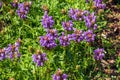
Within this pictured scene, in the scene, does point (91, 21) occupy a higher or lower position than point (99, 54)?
higher

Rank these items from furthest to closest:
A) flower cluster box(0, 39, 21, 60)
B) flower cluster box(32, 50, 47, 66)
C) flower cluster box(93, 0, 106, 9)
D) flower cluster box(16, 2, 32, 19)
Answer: flower cluster box(93, 0, 106, 9) < flower cluster box(16, 2, 32, 19) < flower cluster box(0, 39, 21, 60) < flower cluster box(32, 50, 47, 66)

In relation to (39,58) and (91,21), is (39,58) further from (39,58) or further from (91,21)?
(91,21)

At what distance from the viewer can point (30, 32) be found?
566 centimetres

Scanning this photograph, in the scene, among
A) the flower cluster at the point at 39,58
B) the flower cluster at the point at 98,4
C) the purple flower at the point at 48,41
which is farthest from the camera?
the flower cluster at the point at 98,4

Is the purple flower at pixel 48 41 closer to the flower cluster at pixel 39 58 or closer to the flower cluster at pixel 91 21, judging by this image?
the flower cluster at pixel 39 58

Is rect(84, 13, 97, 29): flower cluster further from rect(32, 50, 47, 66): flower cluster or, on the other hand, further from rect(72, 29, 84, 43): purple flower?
rect(32, 50, 47, 66): flower cluster

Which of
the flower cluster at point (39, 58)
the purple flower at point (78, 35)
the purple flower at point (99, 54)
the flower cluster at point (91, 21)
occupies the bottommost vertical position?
the purple flower at point (99, 54)

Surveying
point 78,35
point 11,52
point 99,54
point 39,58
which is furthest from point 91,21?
point 11,52

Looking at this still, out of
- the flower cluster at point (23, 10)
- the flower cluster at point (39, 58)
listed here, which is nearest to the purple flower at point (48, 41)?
the flower cluster at point (39, 58)

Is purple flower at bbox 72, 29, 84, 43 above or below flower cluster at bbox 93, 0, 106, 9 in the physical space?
below

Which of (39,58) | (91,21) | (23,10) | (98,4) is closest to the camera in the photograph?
(39,58)

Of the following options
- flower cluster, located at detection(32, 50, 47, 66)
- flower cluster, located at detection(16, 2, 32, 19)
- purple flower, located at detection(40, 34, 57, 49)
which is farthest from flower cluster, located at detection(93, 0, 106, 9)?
flower cluster, located at detection(32, 50, 47, 66)

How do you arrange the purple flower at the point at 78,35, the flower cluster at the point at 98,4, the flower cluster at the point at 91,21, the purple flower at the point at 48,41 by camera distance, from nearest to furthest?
the purple flower at the point at 48,41 → the purple flower at the point at 78,35 → the flower cluster at the point at 91,21 → the flower cluster at the point at 98,4

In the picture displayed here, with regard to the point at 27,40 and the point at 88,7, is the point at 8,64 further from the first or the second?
the point at 88,7
